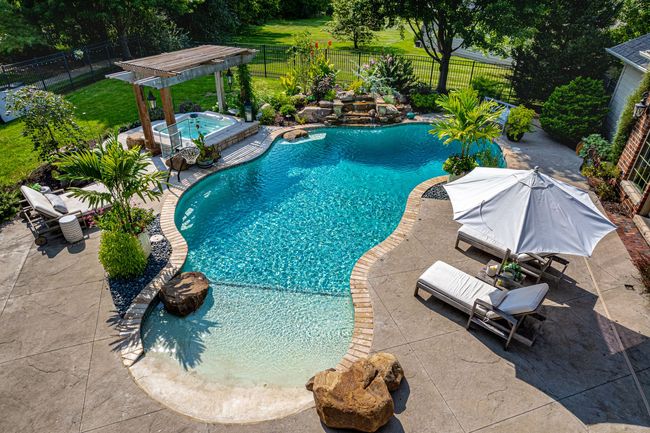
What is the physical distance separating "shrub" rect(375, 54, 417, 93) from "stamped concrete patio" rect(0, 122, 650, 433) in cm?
1297

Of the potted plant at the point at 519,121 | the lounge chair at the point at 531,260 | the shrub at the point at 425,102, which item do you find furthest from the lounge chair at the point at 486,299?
the shrub at the point at 425,102

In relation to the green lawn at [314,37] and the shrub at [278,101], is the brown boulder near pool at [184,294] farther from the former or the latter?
the green lawn at [314,37]

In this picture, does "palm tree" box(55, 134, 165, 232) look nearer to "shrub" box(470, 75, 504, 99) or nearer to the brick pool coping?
the brick pool coping

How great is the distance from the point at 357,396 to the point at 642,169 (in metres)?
11.1

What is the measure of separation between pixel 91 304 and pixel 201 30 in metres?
30.8

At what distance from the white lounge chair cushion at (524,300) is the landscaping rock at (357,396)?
7.80 feet

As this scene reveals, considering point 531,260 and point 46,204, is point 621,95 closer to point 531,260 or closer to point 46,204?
point 531,260

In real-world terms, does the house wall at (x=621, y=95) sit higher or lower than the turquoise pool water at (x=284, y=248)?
higher

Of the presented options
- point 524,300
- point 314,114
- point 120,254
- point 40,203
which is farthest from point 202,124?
point 524,300

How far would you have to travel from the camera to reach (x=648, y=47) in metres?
14.0

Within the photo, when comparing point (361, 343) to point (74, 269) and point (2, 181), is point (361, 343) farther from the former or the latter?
point (2, 181)

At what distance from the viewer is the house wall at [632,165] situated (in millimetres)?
10539

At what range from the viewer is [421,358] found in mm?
6676

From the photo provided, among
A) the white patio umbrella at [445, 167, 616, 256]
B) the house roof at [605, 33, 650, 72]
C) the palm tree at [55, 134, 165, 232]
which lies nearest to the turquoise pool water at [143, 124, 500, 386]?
the palm tree at [55, 134, 165, 232]
